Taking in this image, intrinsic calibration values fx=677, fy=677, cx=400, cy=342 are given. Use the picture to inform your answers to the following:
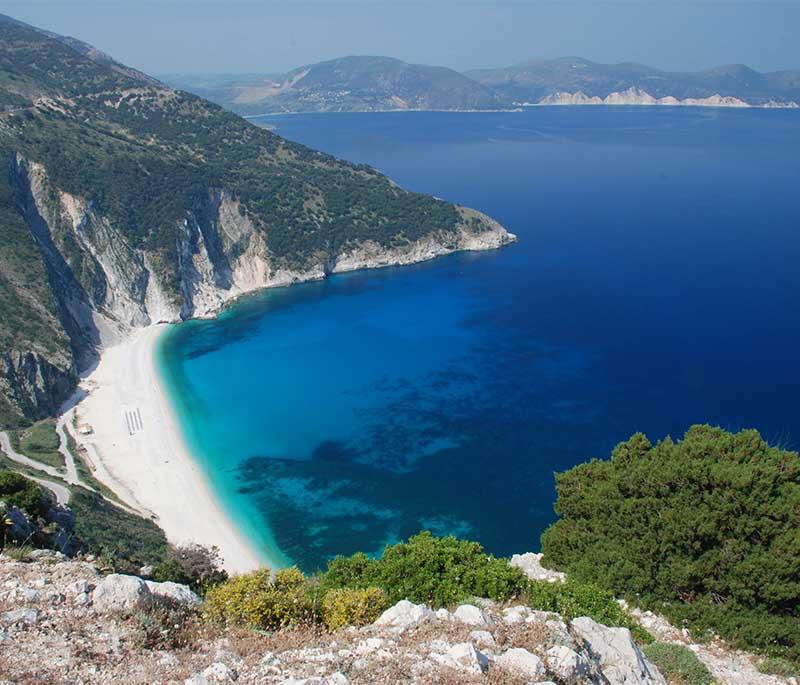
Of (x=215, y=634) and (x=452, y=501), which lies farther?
(x=452, y=501)

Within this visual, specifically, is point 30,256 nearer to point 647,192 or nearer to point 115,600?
point 115,600

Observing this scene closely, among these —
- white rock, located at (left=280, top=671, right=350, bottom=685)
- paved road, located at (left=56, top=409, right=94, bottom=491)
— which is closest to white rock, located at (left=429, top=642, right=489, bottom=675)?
white rock, located at (left=280, top=671, right=350, bottom=685)

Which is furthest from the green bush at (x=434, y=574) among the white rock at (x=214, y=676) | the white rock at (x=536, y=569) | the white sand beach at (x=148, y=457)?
the white sand beach at (x=148, y=457)

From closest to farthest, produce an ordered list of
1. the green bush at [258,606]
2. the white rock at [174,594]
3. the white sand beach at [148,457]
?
1. the green bush at [258,606]
2. the white rock at [174,594]
3. the white sand beach at [148,457]

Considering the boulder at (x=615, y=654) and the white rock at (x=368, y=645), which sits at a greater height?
the white rock at (x=368, y=645)

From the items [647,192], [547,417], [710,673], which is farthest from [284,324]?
[647,192]

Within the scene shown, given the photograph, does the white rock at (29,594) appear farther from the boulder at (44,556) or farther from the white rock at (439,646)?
the white rock at (439,646)
